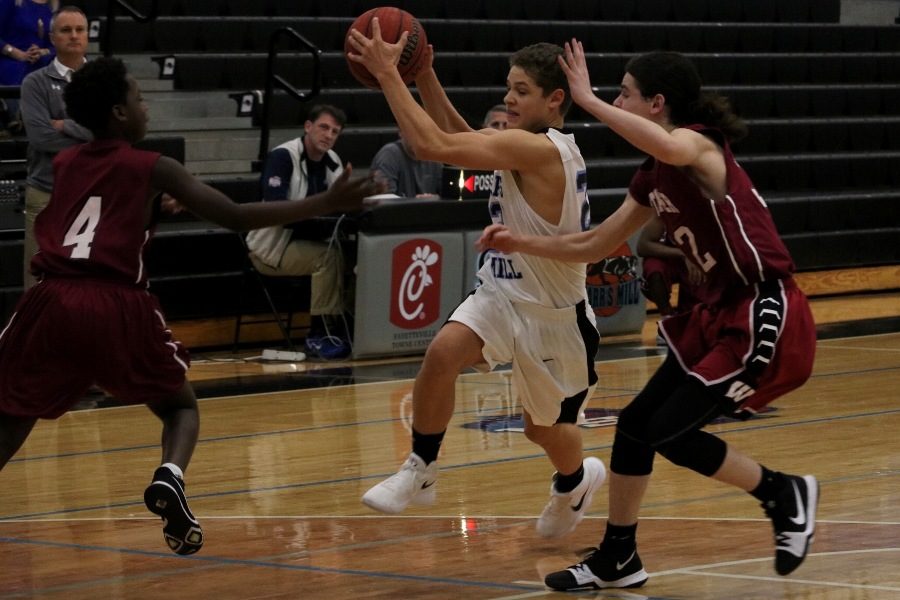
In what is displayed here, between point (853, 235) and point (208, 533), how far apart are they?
886cm

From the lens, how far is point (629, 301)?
1038 cm

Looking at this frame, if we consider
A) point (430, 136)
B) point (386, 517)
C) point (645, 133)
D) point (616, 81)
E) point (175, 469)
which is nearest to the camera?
point (645, 133)

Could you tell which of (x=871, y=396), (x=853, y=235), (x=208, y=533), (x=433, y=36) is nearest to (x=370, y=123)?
(x=433, y=36)

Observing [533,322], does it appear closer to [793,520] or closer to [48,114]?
[793,520]

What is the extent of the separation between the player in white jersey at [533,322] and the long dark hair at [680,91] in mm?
504

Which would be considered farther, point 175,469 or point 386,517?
point 386,517

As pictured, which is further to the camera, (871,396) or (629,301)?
(629,301)

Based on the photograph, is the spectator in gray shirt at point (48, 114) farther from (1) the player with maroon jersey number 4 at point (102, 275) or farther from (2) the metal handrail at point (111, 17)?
(1) the player with maroon jersey number 4 at point (102, 275)

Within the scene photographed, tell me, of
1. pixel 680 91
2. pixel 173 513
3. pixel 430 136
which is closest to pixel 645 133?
pixel 680 91

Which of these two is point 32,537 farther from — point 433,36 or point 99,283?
point 433,36

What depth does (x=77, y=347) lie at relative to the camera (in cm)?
418

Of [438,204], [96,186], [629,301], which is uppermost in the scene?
[96,186]

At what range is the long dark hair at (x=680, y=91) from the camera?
4.06m

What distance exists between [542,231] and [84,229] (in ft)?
4.31
